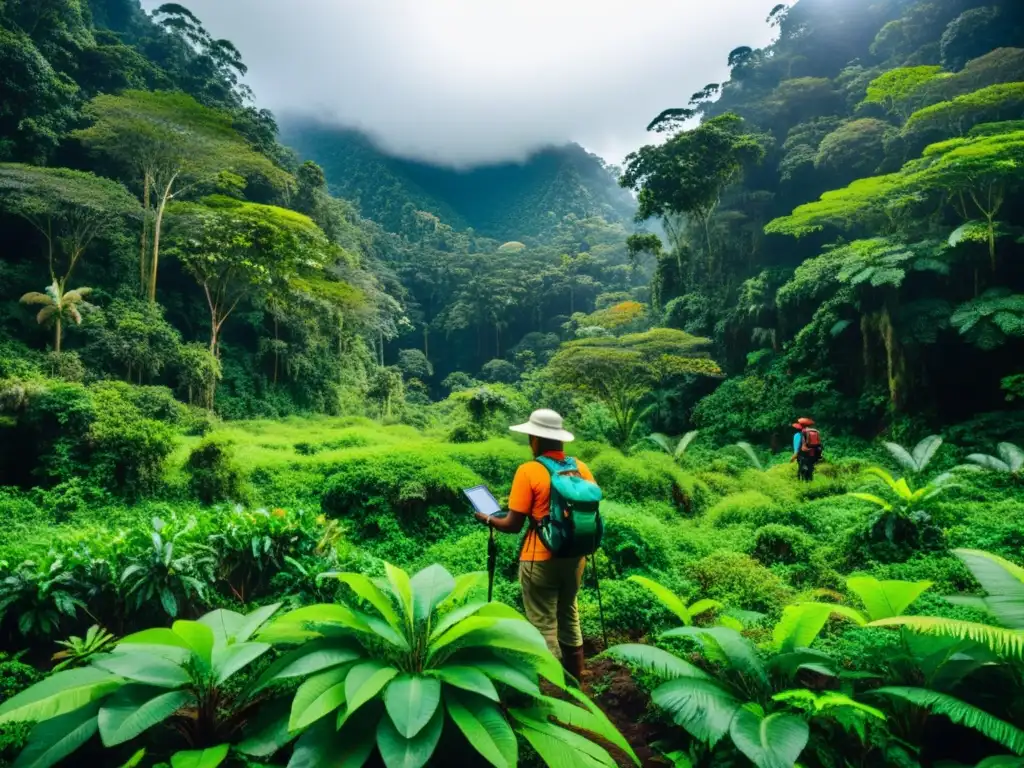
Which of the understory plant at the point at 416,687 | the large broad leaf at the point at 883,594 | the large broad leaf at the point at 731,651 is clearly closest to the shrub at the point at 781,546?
the large broad leaf at the point at 883,594

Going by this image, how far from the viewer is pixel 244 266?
16.0 m

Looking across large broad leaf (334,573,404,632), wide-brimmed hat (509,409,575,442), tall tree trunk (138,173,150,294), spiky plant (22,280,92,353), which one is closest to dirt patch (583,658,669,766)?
large broad leaf (334,573,404,632)

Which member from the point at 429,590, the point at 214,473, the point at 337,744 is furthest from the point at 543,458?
the point at 214,473

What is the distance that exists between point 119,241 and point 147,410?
8.35 metres

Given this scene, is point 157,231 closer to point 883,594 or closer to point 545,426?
point 545,426

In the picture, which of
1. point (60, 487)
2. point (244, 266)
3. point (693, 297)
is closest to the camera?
point (60, 487)

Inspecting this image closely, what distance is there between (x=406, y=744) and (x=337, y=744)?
274 mm

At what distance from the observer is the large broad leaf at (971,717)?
74.4 inches

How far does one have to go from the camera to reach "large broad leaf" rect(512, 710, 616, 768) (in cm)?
189

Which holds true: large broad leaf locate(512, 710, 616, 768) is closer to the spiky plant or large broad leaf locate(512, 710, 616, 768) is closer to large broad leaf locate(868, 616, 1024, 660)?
large broad leaf locate(868, 616, 1024, 660)

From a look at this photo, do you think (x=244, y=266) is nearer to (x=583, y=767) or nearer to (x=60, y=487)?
(x=60, y=487)

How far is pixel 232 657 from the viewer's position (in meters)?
2.04

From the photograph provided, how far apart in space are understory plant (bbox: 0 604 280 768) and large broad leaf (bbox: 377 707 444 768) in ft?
1.92

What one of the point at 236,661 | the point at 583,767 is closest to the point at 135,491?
the point at 236,661
